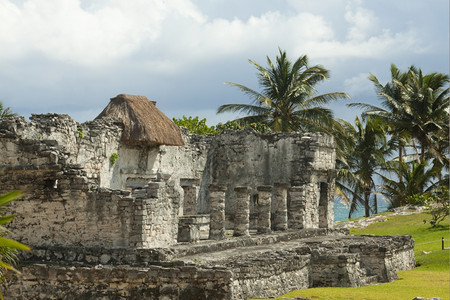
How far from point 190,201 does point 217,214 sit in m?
4.29

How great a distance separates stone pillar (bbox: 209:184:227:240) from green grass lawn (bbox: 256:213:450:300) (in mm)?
3469

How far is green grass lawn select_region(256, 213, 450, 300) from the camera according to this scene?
11578 mm

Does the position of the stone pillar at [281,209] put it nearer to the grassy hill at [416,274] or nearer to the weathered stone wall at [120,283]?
the grassy hill at [416,274]

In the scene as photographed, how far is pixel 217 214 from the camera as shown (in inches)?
604

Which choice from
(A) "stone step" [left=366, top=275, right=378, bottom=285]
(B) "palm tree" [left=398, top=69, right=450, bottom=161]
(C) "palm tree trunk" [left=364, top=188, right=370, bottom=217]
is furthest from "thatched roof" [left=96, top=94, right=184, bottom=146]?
(B) "palm tree" [left=398, top=69, right=450, bottom=161]

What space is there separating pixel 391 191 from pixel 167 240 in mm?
21415

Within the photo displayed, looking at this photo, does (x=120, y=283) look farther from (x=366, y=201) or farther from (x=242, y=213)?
(x=366, y=201)

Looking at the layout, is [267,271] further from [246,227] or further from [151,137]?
[151,137]

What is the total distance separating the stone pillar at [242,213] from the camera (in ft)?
53.5

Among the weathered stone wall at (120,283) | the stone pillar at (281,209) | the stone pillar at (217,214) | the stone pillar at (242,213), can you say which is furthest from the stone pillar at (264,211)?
the weathered stone wall at (120,283)

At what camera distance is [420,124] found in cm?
3256

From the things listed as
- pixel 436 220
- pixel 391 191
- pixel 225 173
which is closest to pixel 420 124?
pixel 391 191

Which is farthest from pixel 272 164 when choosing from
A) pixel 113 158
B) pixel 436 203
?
pixel 436 203

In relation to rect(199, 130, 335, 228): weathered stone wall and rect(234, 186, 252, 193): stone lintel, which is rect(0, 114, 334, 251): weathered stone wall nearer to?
rect(199, 130, 335, 228): weathered stone wall
